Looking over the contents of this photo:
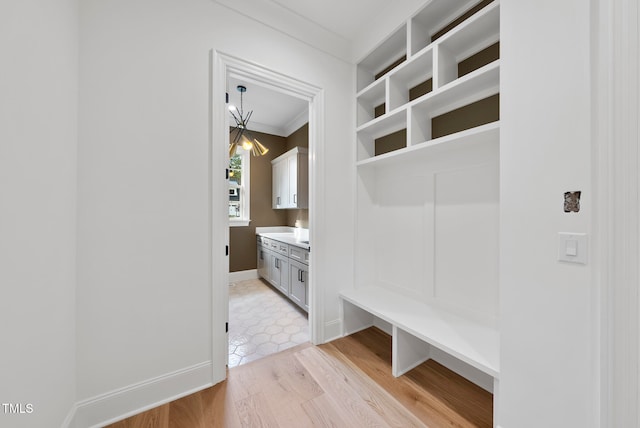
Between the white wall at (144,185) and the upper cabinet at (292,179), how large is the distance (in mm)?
1965

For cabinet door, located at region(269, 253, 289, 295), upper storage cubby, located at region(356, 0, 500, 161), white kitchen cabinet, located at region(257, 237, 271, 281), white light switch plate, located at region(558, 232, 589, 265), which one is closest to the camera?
white light switch plate, located at region(558, 232, 589, 265)

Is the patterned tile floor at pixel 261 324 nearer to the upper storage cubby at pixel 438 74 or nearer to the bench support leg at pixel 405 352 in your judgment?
the bench support leg at pixel 405 352

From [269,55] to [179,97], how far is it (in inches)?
31.6

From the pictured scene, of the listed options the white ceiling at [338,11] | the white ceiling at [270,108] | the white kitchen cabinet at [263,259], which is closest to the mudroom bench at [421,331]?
the white kitchen cabinet at [263,259]

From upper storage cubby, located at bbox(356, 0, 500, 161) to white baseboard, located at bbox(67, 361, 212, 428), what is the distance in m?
2.21

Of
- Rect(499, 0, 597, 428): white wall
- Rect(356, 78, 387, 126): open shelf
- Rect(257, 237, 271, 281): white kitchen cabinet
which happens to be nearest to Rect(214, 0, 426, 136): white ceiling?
Rect(356, 78, 387, 126): open shelf

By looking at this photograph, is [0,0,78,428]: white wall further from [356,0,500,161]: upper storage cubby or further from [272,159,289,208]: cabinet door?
[272,159,289,208]: cabinet door

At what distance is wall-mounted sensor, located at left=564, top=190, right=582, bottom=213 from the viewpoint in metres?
0.99

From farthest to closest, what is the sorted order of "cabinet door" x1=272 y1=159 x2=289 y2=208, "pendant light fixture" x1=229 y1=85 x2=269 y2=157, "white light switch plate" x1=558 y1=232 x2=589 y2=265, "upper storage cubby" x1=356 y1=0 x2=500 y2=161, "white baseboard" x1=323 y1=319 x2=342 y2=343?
"cabinet door" x1=272 y1=159 x2=289 y2=208, "pendant light fixture" x1=229 y1=85 x2=269 y2=157, "white baseboard" x1=323 y1=319 x2=342 y2=343, "upper storage cubby" x1=356 y1=0 x2=500 y2=161, "white light switch plate" x1=558 y1=232 x2=589 y2=265

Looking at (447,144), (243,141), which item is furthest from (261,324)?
(447,144)

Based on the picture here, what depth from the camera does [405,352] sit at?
6.02ft

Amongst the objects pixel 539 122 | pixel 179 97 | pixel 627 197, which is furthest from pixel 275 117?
pixel 627 197

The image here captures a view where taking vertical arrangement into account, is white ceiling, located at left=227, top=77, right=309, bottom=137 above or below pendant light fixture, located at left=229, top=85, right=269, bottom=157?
above

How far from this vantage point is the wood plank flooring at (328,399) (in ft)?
4.62
